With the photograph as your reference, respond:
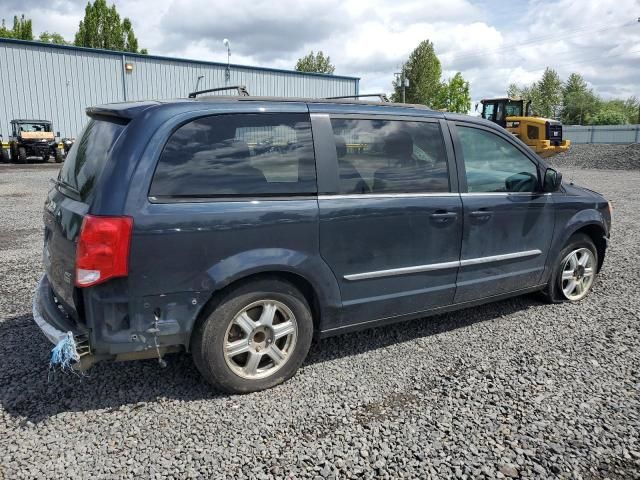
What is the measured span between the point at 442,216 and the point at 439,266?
38 cm

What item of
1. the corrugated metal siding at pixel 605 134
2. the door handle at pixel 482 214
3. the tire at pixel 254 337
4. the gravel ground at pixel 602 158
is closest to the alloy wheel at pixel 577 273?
the door handle at pixel 482 214

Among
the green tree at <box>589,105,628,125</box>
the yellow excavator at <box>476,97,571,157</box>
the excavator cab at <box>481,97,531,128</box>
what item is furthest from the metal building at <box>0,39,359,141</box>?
the green tree at <box>589,105,628,125</box>

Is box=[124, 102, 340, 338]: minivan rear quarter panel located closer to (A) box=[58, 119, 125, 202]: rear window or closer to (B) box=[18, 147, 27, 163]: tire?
(A) box=[58, 119, 125, 202]: rear window

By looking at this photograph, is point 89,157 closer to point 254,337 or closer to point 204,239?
point 204,239

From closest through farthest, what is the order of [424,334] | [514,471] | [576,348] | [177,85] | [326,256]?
[514,471] < [326,256] < [576,348] < [424,334] < [177,85]

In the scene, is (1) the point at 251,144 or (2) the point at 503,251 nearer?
(1) the point at 251,144

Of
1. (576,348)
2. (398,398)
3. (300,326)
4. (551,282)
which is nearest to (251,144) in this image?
(300,326)

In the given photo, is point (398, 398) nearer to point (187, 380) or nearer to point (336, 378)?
point (336, 378)

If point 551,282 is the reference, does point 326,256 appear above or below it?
above

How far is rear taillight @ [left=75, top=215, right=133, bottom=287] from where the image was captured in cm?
280

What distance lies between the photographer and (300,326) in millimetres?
3441

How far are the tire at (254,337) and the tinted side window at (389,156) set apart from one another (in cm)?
87

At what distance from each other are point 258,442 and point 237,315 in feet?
2.49

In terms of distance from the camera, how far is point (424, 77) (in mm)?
54938
